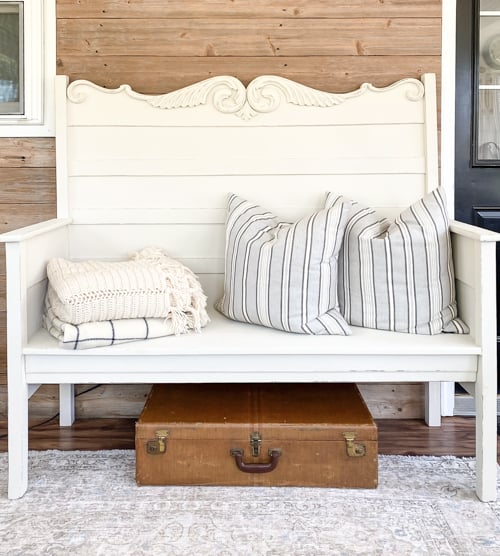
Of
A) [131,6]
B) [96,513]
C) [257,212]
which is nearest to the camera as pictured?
[96,513]

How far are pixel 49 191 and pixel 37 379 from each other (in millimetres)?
835

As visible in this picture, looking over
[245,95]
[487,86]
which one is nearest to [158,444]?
[245,95]

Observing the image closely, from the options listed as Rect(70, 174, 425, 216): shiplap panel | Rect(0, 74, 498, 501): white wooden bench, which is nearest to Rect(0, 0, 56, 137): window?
Rect(0, 74, 498, 501): white wooden bench

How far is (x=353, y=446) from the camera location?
68.4 inches

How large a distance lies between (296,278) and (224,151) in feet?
2.03

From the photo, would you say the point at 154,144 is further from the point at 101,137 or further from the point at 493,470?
the point at 493,470

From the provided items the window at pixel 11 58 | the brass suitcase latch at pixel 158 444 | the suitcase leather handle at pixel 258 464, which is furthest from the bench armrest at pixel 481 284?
the window at pixel 11 58

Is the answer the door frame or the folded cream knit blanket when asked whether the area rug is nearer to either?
the folded cream knit blanket

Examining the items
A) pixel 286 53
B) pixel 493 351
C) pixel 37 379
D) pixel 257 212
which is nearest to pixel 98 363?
pixel 37 379

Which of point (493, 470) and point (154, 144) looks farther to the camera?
point (154, 144)

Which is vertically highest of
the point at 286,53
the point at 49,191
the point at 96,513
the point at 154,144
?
the point at 286,53

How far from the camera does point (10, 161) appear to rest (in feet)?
7.48

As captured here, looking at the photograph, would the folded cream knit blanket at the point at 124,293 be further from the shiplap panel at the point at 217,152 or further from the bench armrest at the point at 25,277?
the shiplap panel at the point at 217,152

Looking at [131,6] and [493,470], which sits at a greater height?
[131,6]
